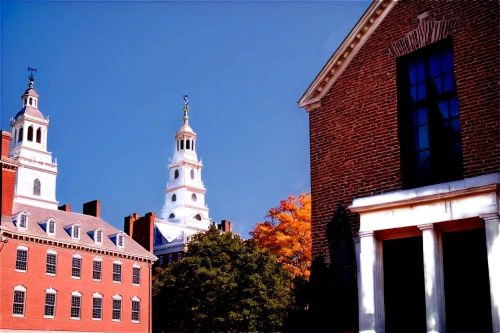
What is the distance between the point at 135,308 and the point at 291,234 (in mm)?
20850

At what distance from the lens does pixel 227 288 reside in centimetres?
5100

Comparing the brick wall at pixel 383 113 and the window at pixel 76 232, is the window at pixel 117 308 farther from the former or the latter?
the brick wall at pixel 383 113

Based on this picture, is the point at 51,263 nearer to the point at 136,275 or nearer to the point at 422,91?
the point at 136,275

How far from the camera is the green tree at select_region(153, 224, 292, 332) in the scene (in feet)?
159

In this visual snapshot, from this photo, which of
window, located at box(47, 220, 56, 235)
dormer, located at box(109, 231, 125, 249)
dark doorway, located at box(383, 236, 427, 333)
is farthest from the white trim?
dark doorway, located at box(383, 236, 427, 333)

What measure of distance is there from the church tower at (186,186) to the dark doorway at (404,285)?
112 m

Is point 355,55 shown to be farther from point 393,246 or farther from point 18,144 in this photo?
point 18,144

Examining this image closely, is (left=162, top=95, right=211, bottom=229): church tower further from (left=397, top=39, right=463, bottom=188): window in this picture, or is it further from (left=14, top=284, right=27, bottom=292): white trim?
(left=397, top=39, right=463, bottom=188): window

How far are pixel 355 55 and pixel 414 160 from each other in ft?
10.5

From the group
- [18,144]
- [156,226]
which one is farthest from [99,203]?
[18,144]

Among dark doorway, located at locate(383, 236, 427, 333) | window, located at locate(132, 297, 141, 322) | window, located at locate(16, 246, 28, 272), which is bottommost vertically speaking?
window, located at locate(132, 297, 141, 322)

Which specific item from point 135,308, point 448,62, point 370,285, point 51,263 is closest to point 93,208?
point 135,308

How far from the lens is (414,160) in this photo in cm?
1591

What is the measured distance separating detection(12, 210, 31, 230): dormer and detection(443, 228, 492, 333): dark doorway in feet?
163
